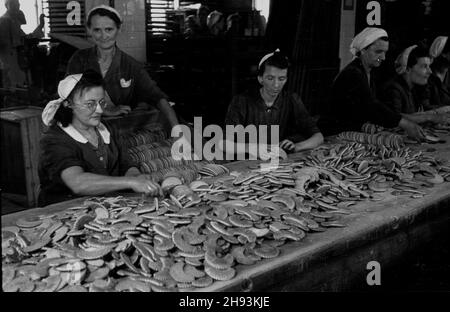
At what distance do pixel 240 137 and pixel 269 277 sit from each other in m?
2.13

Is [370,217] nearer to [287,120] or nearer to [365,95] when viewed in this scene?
[287,120]

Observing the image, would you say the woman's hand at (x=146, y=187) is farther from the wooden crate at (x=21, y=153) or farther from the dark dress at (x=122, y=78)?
the wooden crate at (x=21, y=153)

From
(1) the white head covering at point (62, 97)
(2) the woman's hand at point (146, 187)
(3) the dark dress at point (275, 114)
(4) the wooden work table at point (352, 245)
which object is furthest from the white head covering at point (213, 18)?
(2) the woman's hand at point (146, 187)

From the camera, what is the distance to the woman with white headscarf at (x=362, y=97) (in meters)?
4.49

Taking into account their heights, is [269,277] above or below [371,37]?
below

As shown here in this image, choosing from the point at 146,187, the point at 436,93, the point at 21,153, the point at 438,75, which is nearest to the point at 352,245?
the point at 146,187

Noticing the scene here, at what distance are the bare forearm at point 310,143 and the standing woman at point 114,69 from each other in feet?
3.40

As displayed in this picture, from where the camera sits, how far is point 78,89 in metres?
2.88

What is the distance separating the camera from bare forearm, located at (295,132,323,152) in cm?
396

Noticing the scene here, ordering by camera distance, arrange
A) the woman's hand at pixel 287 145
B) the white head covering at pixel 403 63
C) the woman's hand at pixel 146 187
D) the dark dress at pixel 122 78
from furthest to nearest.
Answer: the white head covering at pixel 403 63, the dark dress at pixel 122 78, the woman's hand at pixel 287 145, the woman's hand at pixel 146 187

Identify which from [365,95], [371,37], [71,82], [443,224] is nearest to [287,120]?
[365,95]

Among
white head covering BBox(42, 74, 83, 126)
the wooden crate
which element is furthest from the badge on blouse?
white head covering BBox(42, 74, 83, 126)

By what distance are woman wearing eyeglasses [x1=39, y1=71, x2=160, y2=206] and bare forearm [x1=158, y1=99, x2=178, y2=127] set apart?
1.15 m

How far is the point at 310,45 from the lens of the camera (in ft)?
23.2
